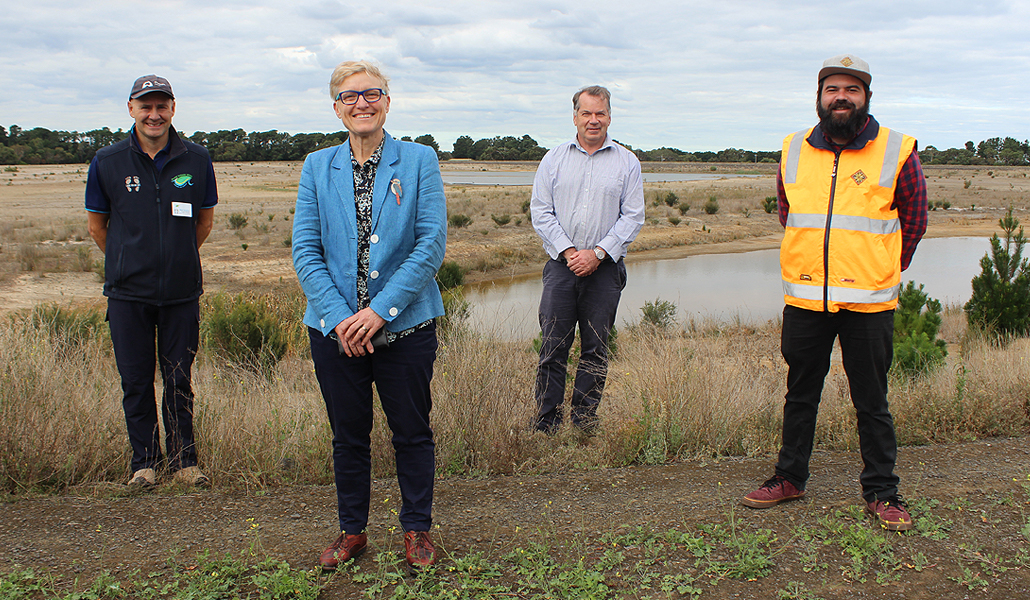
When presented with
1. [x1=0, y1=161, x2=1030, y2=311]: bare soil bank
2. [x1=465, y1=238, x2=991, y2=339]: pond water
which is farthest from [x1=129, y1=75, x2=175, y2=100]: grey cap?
[x1=0, y1=161, x2=1030, y2=311]: bare soil bank

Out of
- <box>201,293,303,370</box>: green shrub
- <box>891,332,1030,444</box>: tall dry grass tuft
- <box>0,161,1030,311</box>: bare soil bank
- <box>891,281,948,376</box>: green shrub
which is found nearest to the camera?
<box>891,332,1030,444</box>: tall dry grass tuft

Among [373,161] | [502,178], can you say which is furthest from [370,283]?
→ [502,178]

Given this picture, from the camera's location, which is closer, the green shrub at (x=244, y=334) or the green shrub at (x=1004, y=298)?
the green shrub at (x=244, y=334)

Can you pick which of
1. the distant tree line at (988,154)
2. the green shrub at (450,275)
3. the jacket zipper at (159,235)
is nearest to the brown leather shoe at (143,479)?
the jacket zipper at (159,235)

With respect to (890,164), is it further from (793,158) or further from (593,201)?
(593,201)

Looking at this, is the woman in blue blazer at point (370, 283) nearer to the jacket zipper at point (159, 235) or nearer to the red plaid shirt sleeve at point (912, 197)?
the jacket zipper at point (159, 235)

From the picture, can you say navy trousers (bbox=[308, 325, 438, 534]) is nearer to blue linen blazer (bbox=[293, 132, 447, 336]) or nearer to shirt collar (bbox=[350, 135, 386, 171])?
blue linen blazer (bbox=[293, 132, 447, 336])

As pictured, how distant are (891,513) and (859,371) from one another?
2.16 ft

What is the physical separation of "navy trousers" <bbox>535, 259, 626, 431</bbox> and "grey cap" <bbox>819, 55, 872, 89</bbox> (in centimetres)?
186

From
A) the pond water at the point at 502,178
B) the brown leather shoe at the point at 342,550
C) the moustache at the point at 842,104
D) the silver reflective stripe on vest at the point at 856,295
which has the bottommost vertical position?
the brown leather shoe at the point at 342,550

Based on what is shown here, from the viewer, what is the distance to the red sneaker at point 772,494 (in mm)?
3561

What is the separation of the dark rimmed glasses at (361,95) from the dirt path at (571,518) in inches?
74.8

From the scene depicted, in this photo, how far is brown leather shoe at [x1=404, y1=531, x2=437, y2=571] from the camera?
293cm

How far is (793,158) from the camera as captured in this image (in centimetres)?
349
